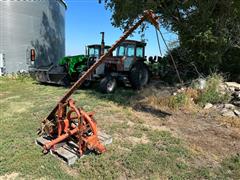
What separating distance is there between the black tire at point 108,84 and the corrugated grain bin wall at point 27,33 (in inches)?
197

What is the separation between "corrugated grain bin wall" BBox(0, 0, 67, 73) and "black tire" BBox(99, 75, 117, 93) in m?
4.99

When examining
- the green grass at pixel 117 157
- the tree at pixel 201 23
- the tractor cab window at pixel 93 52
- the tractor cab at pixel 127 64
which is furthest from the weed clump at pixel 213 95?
the tractor cab window at pixel 93 52

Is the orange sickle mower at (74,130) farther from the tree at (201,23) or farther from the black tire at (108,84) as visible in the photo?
the tree at (201,23)

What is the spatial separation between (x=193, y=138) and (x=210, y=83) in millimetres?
3269

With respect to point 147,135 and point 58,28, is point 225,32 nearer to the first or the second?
point 147,135

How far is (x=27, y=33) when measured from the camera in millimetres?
16188

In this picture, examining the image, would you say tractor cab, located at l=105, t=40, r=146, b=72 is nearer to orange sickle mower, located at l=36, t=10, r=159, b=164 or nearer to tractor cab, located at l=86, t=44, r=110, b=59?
tractor cab, located at l=86, t=44, r=110, b=59

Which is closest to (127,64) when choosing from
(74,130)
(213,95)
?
(213,95)

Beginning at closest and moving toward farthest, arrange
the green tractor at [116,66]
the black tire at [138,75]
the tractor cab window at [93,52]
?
the green tractor at [116,66], the black tire at [138,75], the tractor cab window at [93,52]

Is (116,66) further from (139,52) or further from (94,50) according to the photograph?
(94,50)

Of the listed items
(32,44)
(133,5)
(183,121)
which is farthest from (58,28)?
(183,121)

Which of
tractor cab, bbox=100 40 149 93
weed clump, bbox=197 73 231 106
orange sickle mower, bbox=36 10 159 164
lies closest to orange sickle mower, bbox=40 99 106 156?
orange sickle mower, bbox=36 10 159 164

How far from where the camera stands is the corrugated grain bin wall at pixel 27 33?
15.2 m

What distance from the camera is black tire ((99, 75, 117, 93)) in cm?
970
